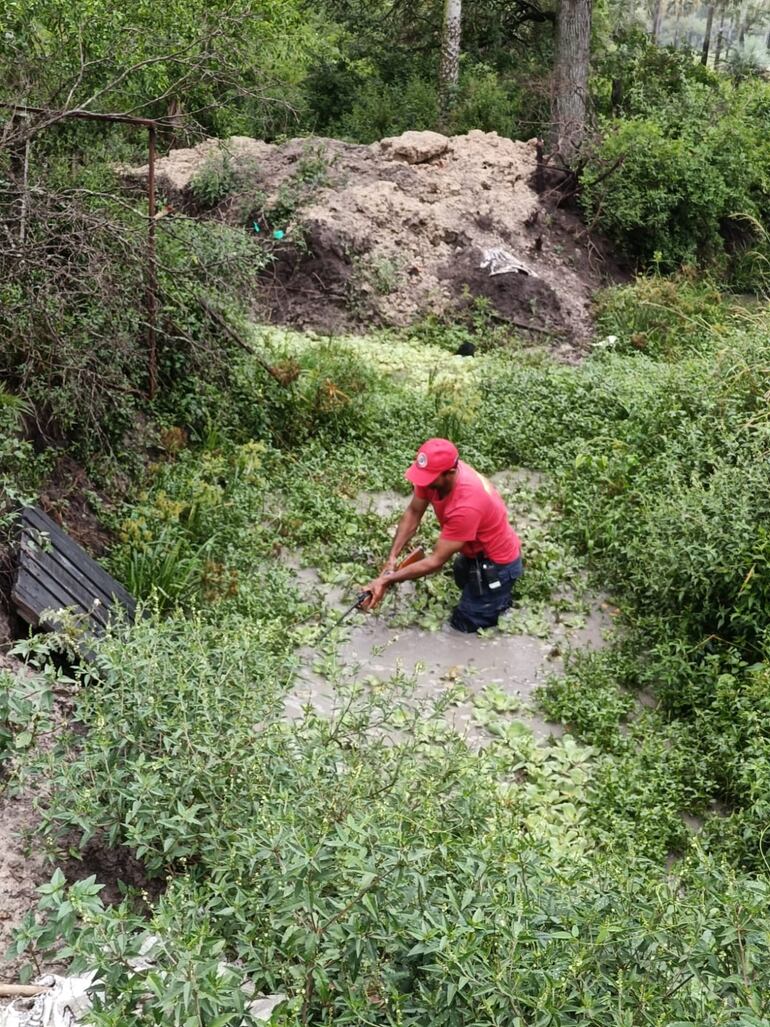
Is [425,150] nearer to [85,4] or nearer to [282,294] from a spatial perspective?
[282,294]

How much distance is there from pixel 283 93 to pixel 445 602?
487 inches

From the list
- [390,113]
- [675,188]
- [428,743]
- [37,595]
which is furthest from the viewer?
[390,113]

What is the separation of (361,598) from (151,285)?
300 centimetres

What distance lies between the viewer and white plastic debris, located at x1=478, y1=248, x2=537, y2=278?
12766 millimetres

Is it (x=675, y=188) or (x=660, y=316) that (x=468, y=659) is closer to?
(x=660, y=316)

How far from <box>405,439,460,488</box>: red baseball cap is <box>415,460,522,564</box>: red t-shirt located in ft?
0.29

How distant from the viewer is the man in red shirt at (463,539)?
21.7 ft

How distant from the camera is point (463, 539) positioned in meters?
6.68

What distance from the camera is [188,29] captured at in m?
12.6

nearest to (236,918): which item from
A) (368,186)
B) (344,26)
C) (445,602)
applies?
(445,602)

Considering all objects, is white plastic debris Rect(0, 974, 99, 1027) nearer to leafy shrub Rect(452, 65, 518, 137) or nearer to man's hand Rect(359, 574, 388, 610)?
man's hand Rect(359, 574, 388, 610)

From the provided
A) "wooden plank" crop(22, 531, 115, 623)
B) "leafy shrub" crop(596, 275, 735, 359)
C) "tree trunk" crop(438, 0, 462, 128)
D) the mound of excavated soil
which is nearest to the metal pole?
"wooden plank" crop(22, 531, 115, 623)

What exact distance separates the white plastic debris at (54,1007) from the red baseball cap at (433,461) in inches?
153

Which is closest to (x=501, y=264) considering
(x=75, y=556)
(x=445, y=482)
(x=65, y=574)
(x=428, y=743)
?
(x=445, y=482)
